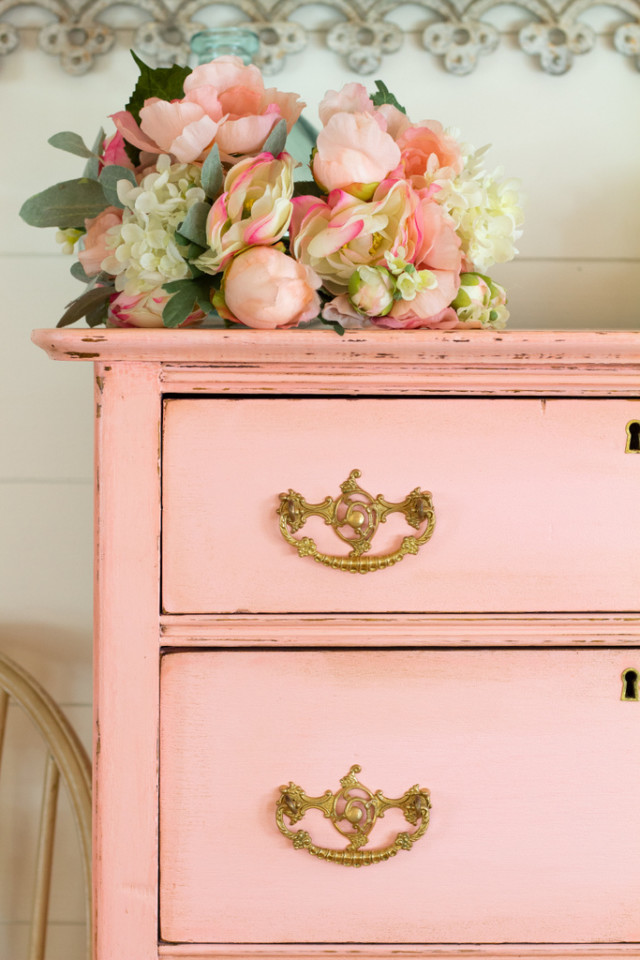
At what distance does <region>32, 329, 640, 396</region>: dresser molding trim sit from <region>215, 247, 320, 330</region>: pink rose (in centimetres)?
2

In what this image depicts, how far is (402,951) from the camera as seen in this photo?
2.02 ft

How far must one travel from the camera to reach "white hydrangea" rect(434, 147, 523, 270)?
25.4 inches

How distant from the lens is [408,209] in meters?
0.59

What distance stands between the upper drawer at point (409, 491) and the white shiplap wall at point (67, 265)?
484mm

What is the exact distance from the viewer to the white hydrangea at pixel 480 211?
646 mm

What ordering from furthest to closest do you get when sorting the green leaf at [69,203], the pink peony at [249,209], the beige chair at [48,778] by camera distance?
the beige chair at [48,778]
the green leaf at [69,203]
the pink peony at [249,209]

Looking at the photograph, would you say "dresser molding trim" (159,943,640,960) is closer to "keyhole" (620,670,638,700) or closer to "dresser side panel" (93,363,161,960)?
"dresser side panel" (93,363,161,960)

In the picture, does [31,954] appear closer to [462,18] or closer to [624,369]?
[624,369]

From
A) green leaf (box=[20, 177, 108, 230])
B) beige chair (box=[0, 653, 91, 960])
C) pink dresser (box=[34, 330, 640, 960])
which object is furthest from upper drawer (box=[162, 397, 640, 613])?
beige chair (box=[0, 653, 91, 960])

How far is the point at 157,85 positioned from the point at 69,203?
13 cm

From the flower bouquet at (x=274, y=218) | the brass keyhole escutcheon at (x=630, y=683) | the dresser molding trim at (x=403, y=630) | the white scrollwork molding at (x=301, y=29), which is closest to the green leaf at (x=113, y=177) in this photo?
the flower bouquet at (x=274, y=218)

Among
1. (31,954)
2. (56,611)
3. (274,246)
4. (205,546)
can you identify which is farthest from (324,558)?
(31,954)

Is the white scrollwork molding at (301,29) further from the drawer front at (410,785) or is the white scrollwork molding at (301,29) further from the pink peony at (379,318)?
the drawer front at (410,785)

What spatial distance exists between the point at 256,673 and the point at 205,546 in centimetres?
11
